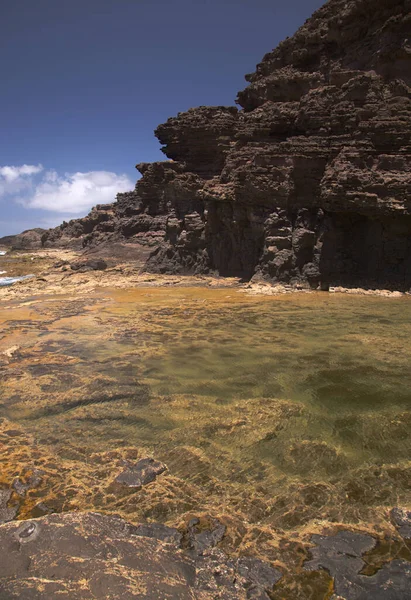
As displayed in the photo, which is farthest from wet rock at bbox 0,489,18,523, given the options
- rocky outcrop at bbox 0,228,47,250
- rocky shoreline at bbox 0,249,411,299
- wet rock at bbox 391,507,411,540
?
rocky outcrop at bbox 0,228,47,250

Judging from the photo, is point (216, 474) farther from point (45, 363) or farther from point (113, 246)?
point (113, 246)

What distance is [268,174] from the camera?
20.1 m

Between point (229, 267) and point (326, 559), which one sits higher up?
point (229, 267)

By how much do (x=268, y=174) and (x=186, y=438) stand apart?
17278 mm

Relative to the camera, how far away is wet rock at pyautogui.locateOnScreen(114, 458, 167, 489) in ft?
14.6

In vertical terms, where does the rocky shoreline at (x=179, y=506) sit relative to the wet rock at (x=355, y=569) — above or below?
above

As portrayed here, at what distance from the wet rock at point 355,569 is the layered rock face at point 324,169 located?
1669cm

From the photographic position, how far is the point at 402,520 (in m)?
3.74

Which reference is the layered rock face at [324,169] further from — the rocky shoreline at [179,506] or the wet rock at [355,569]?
the wet rock at [355,569]

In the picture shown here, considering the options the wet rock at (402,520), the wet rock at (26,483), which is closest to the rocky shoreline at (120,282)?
the wet rock at (402,520)

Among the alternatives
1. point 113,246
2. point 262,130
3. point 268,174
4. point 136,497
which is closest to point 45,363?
point 136,497

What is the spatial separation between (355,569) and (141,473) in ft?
7.95

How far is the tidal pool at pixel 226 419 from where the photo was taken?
13.4ft

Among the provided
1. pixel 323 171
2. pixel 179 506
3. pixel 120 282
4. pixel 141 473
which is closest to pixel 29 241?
pixel 120 282
